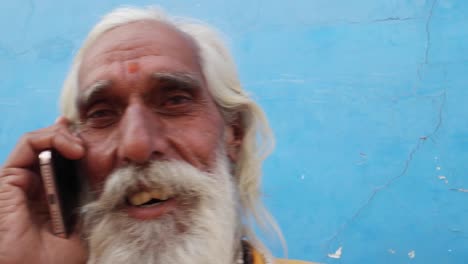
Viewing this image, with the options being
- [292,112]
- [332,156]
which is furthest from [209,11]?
[332,156]

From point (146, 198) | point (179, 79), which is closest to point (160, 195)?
point (146, 198)

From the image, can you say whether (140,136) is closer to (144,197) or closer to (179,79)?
(144,197)

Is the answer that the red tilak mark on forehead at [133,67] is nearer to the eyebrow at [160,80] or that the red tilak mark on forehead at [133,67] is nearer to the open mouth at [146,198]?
the eyebrow at [160,80]

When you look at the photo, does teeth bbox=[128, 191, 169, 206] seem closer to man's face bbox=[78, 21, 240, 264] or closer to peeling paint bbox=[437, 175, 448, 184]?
man's face bbox=[78, 21, 240, 264]

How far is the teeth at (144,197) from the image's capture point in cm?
145

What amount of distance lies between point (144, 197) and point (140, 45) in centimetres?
56

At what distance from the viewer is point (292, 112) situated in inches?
115

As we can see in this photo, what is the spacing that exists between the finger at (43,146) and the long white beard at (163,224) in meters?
0.16

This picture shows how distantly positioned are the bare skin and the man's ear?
0.11 meters

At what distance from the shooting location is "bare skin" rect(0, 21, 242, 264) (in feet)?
4.85

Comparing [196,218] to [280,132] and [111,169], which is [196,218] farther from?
[280,132]

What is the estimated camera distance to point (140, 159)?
4.63 ft

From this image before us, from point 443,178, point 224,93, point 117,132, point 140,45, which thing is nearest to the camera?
point 117,132

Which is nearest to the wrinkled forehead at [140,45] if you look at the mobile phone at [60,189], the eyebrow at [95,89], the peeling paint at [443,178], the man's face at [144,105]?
the man's face at [144,105]
